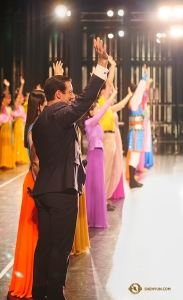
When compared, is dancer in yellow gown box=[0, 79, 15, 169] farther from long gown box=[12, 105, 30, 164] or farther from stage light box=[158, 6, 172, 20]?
stage light box=[158, 6, 172, 20]

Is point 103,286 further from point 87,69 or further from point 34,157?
A: point 87,69

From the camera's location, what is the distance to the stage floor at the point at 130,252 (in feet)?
13.8

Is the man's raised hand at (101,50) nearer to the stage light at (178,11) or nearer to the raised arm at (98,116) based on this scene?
the raised arm at (98,116)

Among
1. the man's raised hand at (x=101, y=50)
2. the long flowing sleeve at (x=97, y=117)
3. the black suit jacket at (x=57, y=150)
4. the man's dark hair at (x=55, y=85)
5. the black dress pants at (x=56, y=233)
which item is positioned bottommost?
the black dress pants at (x=56, y=233)

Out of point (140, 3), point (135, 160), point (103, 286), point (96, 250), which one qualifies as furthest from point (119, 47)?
point (103, 286)

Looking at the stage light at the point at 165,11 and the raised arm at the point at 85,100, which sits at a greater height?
the stage light at the point at 165,11

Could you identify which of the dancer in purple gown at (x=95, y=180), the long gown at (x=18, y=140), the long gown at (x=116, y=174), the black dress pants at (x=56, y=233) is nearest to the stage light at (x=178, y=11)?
the long gown at (x=18, y=140)

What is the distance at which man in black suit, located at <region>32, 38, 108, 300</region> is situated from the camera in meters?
3.49

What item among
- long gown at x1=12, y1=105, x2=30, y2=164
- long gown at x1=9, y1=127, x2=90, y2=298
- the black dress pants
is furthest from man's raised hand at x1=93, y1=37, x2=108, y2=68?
long gown at x1=12, y1=105, x2=30, y2=164

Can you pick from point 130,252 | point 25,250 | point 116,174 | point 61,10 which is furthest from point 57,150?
point 61,10

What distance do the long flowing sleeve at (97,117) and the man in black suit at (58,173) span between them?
2.45 meters

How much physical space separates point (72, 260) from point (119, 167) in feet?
10.4

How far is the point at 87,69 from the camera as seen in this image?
1641 cm

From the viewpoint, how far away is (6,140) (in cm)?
1286
